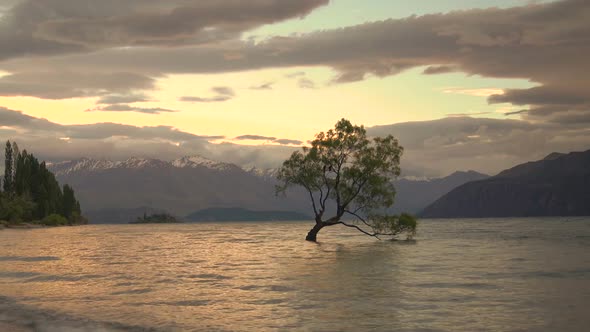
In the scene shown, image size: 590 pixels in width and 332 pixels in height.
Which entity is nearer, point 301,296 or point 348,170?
point 301,296

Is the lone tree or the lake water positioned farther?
the lone tree

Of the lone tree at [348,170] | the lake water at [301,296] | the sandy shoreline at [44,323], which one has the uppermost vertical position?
the lone tree at [348,170]

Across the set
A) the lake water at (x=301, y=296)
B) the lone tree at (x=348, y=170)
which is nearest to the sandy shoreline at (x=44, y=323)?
the lake water at (x=301, y=296)

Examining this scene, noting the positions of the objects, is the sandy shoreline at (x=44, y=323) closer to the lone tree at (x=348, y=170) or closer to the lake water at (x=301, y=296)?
the lake water at (x=301, y=296)

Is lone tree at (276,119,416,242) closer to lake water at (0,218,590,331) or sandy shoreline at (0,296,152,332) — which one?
lake water at (0,218,590,331)

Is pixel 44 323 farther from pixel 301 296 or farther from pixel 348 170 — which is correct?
pixel 348 170

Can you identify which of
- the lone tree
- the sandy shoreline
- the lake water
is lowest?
the lake water

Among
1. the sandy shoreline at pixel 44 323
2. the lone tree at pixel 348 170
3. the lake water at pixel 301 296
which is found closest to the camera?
the sandy shoreline at pixel 44 323

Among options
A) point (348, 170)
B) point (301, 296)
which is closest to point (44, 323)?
point (301, 296)

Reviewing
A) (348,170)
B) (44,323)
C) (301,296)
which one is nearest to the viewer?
(44,323)

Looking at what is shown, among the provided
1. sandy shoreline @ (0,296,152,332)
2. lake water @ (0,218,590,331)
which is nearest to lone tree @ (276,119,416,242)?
lake water @ (0,218,590,331)

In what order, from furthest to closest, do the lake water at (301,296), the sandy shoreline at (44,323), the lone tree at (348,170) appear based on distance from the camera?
the lone tree at (348,170)
the lake water at (301,296)
the sandy shoreline at (44,323)

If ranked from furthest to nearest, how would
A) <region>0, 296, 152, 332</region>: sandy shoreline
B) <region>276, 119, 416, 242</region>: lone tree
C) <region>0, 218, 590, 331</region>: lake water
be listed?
<region>276, 119, 416, 242</region>: lone tree, <region>0, 218, 590, 331</region>: lake water, <region>0, 296, 152, 332</region>: sandy shoreline

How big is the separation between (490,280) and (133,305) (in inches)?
1078
